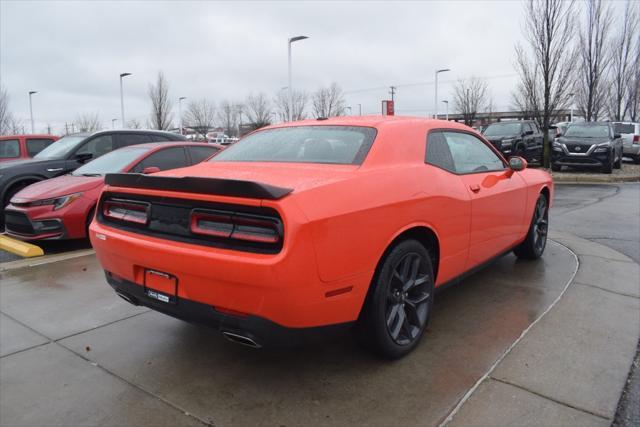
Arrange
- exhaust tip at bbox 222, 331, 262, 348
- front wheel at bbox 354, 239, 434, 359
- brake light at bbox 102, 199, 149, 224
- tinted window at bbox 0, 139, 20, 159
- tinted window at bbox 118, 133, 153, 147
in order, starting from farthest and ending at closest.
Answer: tinted window at bbox 0, 139, 20, 159, tinted window at bbox 118, 133, 153, 147, brake light at bbox 102, 199, 149, 224, front wheel at bbox 354, 239, 434, 359, exhaust tip at bbox 222, 331, 262, 348

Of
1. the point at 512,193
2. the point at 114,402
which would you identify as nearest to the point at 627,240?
the point at 512,193

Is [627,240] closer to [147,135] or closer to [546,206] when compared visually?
[546,206]

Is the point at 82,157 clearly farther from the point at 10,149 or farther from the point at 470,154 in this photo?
the point at 470,154

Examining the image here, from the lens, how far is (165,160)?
6922 mm

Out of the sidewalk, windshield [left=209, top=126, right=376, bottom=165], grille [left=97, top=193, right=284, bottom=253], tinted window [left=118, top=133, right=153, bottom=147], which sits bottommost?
the sidewalk

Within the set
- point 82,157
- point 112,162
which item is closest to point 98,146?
point 82,157

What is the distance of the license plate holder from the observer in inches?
103

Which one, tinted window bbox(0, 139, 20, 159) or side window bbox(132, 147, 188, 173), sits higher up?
tinted window bbox(0, 139, 20, 159)

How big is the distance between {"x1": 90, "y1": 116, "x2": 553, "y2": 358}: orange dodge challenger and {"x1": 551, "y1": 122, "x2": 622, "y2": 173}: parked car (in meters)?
13.5

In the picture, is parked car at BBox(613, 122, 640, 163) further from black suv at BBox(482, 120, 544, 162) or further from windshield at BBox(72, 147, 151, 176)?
windshield at BBox(72, 147, 151, 176)

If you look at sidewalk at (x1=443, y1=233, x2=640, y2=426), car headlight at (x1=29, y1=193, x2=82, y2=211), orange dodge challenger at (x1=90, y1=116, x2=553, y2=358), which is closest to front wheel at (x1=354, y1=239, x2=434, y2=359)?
orange dodge challenger at (x1=90, y1=116, x2=553, y2=358)

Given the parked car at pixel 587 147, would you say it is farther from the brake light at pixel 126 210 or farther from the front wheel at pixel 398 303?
the brake light at pixel 126 210

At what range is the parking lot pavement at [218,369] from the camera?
2.51 m

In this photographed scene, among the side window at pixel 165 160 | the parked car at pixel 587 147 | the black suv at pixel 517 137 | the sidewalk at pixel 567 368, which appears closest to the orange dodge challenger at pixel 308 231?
the sidewalk at pixel 567 368
